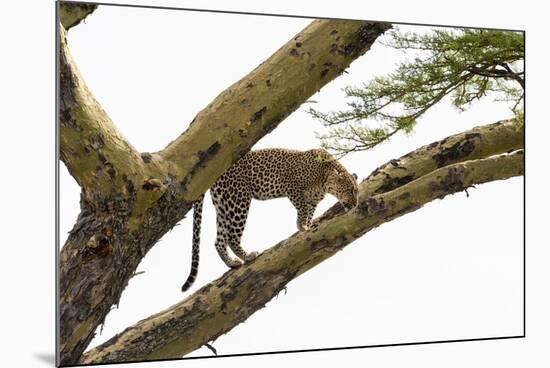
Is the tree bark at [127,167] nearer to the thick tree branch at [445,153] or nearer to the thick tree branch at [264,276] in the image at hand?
the thick tree branch at [264,276]

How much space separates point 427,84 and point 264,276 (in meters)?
1.18

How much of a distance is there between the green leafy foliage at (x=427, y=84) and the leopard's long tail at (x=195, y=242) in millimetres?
621

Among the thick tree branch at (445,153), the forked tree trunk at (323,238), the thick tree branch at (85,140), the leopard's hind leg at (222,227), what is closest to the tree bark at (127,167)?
the thick tree branch at (85,140)

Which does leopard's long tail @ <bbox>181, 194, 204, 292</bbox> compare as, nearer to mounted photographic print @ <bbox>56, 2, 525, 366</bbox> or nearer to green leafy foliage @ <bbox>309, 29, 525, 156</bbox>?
mounted photographic print @ <bbox>56, 2, 525, 366</bbox>

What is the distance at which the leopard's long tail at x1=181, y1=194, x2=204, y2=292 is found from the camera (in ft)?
12.2

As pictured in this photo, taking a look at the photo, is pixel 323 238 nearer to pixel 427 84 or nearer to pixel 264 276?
pixel 264 276

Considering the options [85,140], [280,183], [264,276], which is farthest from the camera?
[280,183]

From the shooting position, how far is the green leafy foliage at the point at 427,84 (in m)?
4.04

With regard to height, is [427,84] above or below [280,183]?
above

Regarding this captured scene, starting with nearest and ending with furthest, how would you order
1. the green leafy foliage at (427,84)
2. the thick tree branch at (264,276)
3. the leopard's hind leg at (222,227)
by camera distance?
the thick tree branch at (264,276), the leopard's hind leg at (222,227), the green leafy foliage at (427,84)

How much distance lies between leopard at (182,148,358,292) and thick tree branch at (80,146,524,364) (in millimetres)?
66

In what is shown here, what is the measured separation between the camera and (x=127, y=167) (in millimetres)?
3498

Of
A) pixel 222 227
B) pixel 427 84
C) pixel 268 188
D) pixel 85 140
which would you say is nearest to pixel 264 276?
pixel 222 227

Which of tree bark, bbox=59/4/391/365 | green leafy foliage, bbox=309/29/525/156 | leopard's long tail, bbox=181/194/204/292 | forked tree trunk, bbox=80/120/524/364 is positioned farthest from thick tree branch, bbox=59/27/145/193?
green leafy foliage, bbox=309/29/525/156
